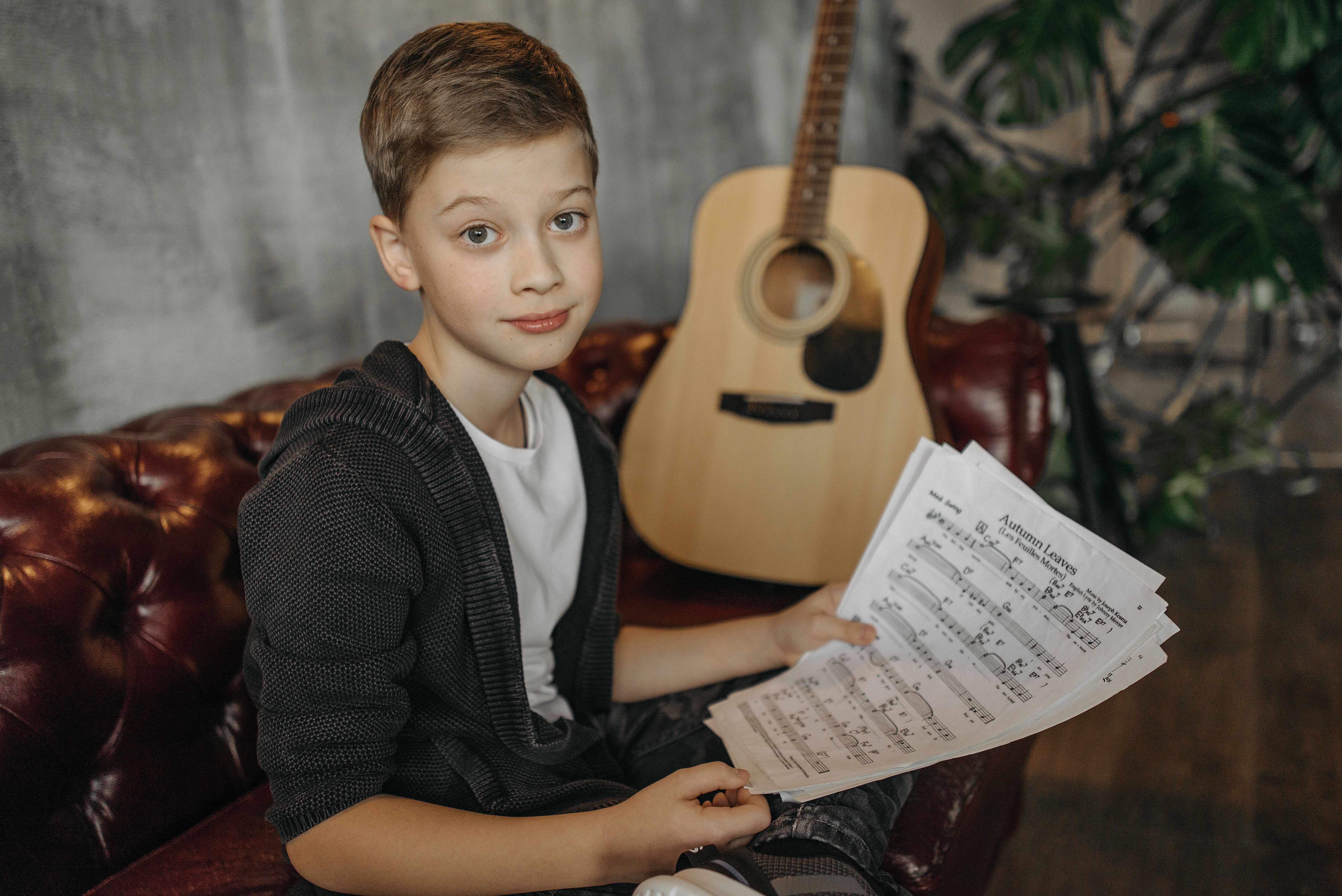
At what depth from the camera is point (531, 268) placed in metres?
0.75

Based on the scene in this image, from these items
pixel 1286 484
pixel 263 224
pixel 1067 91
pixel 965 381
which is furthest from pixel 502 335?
pixel 1286 484

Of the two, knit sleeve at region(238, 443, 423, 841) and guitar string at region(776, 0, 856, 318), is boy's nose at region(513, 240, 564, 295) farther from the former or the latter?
guitar string at region(776, 0, 856, 318)

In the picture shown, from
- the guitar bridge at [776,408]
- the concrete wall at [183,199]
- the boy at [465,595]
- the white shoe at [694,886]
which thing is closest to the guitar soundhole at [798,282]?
the guitar bridge at [776,408]

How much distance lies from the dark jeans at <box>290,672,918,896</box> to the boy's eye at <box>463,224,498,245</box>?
1.76ft

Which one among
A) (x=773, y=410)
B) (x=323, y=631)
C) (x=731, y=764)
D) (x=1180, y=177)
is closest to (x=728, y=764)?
(x=731, y=764)

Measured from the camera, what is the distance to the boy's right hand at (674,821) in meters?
0.66

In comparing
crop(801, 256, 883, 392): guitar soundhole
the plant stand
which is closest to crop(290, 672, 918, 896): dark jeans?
crop(801, 256, 883, 392): guitar soundhole

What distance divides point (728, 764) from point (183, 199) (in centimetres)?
116

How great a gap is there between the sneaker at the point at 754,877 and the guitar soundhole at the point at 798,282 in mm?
1163

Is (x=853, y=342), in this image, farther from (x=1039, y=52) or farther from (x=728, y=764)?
(x=1039, y=52)

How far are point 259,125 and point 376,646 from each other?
111 centimetres

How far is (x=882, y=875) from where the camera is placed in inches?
29.1

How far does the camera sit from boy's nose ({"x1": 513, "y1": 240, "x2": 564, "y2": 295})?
2.46ft

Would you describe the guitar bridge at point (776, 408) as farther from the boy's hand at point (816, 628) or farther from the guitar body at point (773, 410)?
the boy's hand at point (816, 628)
